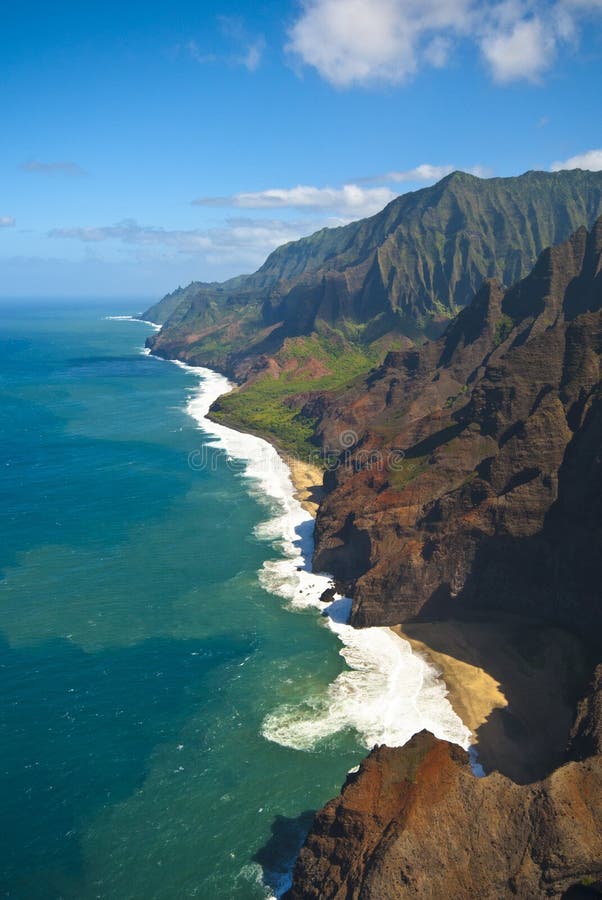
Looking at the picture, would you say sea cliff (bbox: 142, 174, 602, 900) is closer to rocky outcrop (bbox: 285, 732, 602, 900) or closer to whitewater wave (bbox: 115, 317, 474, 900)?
rocky outcrop (bbox: 285, 732, 602, 900)

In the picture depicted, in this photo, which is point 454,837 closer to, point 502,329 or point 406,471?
point 406,471

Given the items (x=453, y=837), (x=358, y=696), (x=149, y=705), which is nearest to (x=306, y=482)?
(x=358, y=696)

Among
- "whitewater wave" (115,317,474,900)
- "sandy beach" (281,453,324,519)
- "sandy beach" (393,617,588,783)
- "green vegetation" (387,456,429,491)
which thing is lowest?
"sandy beach" (281,453,324,519)

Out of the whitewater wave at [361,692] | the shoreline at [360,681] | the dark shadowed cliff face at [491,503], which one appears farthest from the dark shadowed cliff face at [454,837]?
the dark shadowed cliff face at [491,503]

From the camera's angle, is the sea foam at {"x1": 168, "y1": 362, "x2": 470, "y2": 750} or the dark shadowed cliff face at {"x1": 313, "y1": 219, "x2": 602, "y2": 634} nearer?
the sea foam at {"x1": 168, "y1": 362, "x2": 470, "y2": 750}

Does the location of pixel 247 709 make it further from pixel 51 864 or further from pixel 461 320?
pixel 461 320

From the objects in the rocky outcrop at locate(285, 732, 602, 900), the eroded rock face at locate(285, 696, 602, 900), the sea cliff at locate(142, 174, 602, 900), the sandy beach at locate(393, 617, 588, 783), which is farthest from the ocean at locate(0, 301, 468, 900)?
the rocky outcrop at locate(285, 732, 602, 900)
